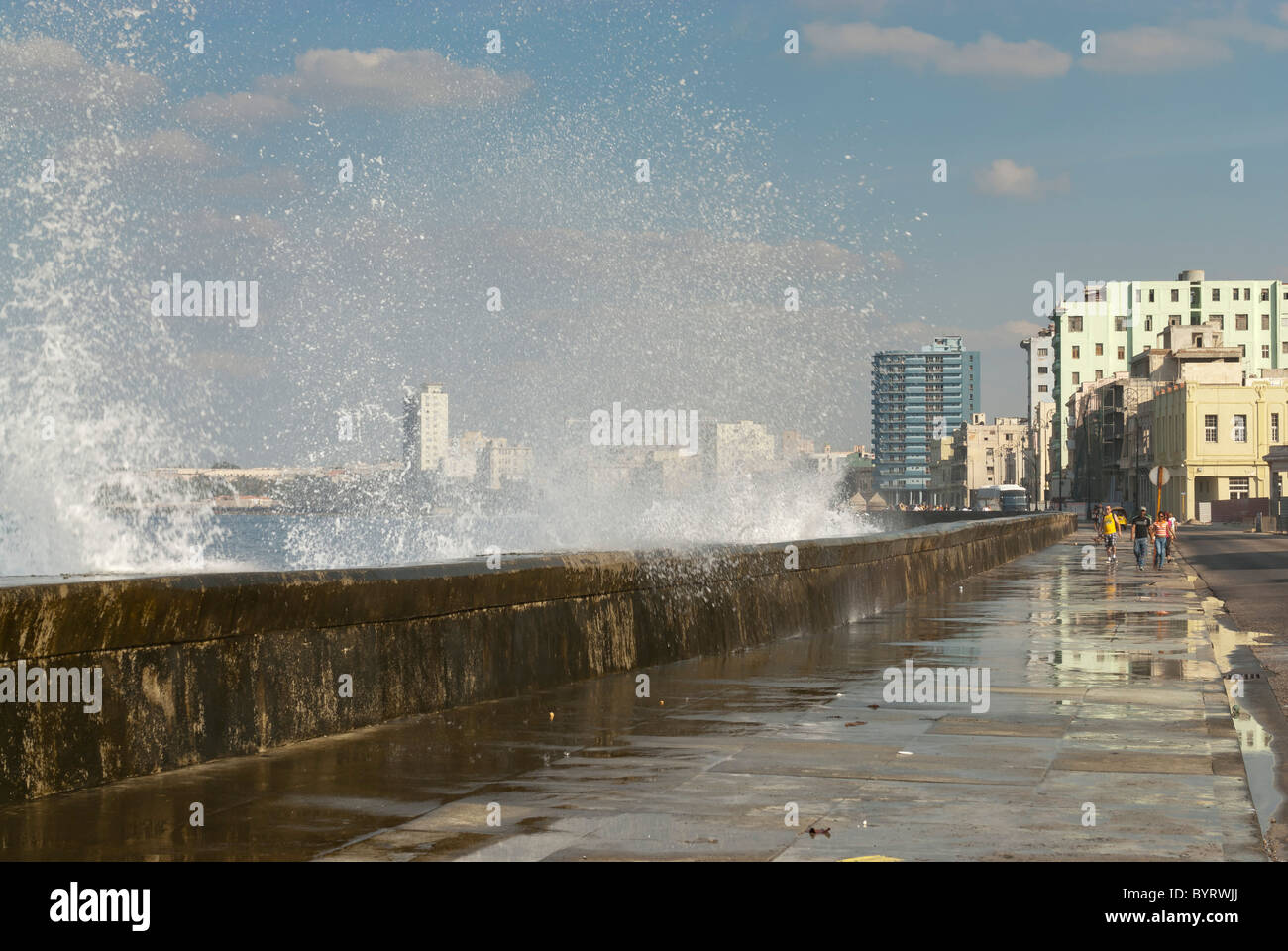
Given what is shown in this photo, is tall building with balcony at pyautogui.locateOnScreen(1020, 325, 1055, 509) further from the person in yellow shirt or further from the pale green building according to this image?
the person in yellow shirt

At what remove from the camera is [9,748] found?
5918 millimetres

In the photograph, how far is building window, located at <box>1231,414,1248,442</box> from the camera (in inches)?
3794

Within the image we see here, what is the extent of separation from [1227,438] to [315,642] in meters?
96.9

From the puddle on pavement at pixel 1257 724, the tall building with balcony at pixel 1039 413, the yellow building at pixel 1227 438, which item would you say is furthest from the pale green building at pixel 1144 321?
the puddle on pavement at pixel 1257 724

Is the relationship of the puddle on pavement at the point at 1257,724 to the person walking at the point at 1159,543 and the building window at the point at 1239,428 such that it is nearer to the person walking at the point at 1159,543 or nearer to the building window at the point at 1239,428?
the person walking at the point at 1159,543

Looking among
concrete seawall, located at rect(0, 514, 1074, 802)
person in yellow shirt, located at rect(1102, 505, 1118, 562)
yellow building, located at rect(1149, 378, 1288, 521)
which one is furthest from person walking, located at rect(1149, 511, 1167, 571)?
yellow building, located at rect(1149, 378, 1288, 521)

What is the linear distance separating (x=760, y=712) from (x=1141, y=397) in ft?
373

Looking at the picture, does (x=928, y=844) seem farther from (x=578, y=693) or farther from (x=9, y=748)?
(x=578, y=693)

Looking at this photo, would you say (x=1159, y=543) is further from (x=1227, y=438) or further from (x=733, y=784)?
(x=1227, y=438)

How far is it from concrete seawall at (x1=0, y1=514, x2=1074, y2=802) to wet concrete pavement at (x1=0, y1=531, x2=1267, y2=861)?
0.18 m

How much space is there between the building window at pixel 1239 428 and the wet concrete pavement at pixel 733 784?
91.9 m

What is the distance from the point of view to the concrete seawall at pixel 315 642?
6.18 m

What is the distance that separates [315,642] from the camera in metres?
7.74
